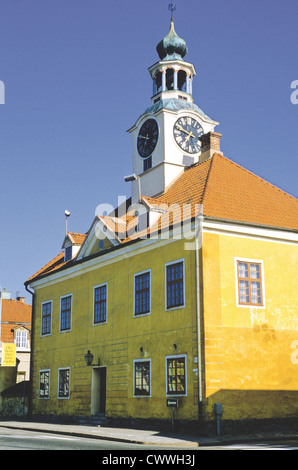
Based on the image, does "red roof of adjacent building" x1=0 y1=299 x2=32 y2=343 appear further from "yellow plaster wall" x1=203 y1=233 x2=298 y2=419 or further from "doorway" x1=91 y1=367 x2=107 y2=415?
"yellow plaster wall" x1=203 y1=233 x2=298 y2=419

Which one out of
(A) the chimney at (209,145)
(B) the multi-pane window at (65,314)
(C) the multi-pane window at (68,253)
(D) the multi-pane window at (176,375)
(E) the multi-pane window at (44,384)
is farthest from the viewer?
(C) the multi-pane window at (68,253)

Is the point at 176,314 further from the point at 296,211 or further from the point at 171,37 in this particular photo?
the point at 171,37

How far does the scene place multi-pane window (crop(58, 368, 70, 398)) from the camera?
27.8 meters

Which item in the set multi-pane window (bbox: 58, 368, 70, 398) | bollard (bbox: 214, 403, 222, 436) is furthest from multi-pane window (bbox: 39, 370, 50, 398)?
bollard (bbox: 214, 403, 222, 436)

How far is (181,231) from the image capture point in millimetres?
21391

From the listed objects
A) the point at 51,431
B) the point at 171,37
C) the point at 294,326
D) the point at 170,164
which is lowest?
the point at 51,431

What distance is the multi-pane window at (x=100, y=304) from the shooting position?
2578 cm

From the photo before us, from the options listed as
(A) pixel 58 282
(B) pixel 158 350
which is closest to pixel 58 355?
(A) pixel 58 282

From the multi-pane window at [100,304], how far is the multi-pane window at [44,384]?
537 centimetres

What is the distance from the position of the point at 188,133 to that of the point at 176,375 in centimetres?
1354

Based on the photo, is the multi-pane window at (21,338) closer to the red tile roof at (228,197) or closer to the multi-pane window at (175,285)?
the red tile roof at (228,197)

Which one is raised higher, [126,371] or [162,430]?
[126,371]

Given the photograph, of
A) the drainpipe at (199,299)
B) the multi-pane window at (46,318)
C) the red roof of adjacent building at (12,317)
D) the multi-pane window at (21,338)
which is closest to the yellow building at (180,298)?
the drainpipe at (199,299)

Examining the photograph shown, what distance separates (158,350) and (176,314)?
1.68 m
